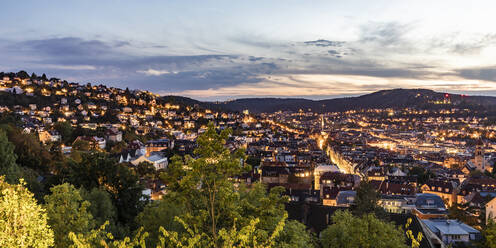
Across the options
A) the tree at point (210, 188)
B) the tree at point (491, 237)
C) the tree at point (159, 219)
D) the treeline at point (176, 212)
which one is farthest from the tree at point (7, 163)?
the tree at point (491, 237)

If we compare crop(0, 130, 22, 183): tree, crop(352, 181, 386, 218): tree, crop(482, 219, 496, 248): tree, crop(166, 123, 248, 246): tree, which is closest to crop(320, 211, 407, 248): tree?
crop(482, 219, 496, 248): tree

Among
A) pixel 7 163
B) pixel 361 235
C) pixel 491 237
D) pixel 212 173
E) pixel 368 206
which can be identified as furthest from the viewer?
pixel 368 206

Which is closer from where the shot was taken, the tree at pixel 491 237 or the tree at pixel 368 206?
the tree at pixel 491 237

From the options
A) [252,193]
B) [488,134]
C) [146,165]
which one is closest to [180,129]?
[146,165]

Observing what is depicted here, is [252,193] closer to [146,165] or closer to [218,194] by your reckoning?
[218,194]

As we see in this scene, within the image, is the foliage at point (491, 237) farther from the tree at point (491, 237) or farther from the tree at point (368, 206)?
the tree at point (368, 206)

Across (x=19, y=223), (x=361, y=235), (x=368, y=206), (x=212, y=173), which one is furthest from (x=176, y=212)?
(x=368, y=206)

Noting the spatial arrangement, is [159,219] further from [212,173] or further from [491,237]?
[491,237]

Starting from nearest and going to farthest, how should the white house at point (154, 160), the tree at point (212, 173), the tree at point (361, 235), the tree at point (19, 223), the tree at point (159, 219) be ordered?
the tree at point (19, 223)
the tree at point (212, 173)
the tree at point (159, 219)
the tree at point (361, 235)
the white house at point (154, 160)
